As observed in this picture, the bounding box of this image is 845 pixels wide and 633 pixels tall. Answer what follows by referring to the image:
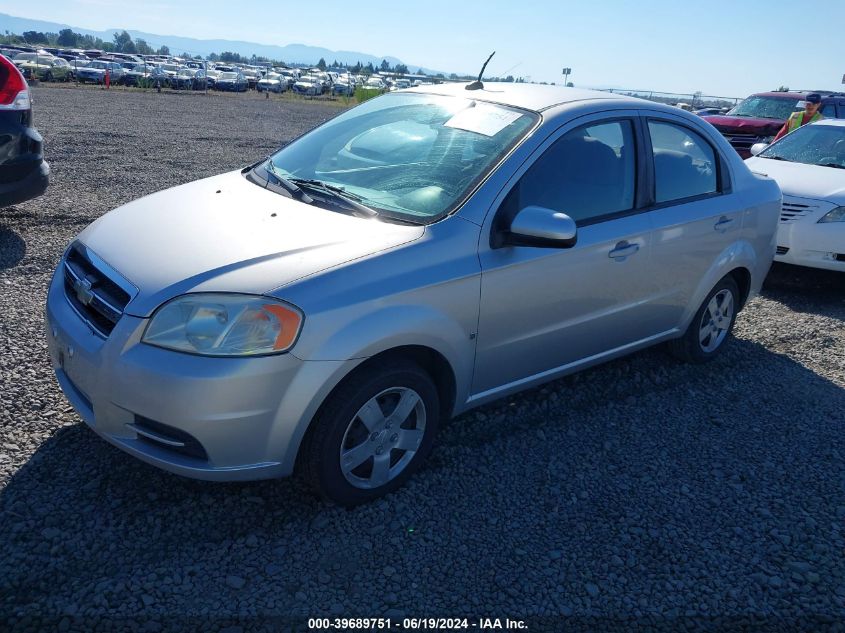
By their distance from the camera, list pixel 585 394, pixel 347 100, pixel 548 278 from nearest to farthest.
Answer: pixel 548 278, pixel 585 394, pixel 347 100

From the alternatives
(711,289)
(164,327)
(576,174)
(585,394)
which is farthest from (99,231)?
(711,289)

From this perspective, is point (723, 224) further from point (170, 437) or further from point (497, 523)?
point (170, 437)

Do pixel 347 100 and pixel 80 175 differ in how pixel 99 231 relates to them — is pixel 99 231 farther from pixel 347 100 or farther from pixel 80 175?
pixel 347 100

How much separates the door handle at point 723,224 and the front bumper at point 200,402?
289 cm

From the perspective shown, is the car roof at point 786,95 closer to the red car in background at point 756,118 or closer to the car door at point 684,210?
the red car in background at point 756,118

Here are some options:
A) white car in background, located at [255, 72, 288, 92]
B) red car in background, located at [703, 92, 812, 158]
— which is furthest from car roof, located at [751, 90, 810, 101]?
white car in background, located at [255, 72, 288, 92]

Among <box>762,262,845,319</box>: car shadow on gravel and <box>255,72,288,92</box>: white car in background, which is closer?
<box>762,262,845,319</box>: car shadow on gravel

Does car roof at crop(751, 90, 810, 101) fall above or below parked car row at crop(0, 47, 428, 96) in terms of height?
above

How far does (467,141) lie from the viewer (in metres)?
3.72

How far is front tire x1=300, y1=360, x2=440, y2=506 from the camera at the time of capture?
295cm

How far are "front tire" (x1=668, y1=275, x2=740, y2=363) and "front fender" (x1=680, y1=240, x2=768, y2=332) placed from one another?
0.33ft

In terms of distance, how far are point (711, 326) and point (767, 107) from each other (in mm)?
12277

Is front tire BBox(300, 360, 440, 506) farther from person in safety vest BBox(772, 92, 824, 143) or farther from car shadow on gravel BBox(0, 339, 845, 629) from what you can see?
person in safety vest BBox(772, 92, 824, 143)

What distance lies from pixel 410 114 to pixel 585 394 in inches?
78.5
